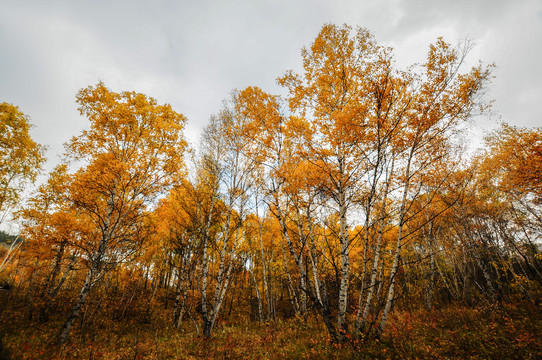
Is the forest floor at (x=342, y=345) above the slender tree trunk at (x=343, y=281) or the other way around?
the other way around

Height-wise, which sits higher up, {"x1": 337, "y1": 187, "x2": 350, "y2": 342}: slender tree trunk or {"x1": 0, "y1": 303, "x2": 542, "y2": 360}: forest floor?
{"x1": 337, "y1": 187, "x2": 350, "y2": 342}: slender tree trunk

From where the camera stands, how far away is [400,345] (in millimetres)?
5547

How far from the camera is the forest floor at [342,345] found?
5.18 meters

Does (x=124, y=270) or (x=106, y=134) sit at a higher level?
(x=106, y=134)

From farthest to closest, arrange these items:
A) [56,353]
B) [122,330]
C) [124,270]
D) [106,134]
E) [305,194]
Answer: [124,270], [122,330], [106,134], [305,194], [56,353]

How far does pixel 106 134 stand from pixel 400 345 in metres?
12.6

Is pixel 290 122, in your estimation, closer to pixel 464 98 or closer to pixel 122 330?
pixel 464 98

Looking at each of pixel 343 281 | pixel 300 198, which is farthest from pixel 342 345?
pixel 300 198

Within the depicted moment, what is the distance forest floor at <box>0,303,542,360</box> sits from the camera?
17.0 feet

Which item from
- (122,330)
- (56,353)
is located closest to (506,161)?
(56,353)

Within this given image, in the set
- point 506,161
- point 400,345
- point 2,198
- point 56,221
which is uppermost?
point 506,161

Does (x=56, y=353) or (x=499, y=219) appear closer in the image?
(x=56, y=353)

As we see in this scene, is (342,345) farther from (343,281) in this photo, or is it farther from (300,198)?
(300,198)

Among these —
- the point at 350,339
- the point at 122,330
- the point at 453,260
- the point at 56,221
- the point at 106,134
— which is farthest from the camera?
the point at 453,260
